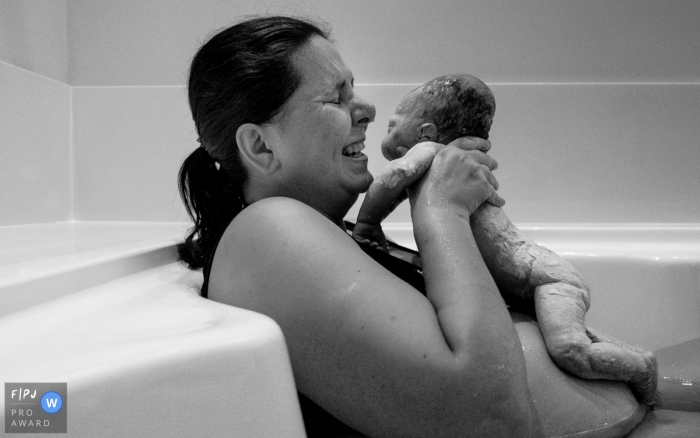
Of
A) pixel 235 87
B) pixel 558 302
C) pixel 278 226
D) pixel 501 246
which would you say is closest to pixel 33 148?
pixel 235 87

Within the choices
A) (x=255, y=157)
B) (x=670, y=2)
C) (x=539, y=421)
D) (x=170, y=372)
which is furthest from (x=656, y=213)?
(x=170, y=372)

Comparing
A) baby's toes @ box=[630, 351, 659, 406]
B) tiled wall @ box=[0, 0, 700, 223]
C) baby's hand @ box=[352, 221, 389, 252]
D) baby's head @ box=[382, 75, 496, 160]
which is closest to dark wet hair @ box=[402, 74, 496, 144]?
baby's head @ box=[382, 75, 496, 160]

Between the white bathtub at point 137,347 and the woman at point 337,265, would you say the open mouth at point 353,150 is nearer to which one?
the woman at point 337,265

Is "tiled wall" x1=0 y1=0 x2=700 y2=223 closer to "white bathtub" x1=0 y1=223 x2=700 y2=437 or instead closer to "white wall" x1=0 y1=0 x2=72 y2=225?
"white wall" x1=0 y1=0 x2=72 y2=225

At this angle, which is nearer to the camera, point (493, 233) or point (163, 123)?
point (493, 233)

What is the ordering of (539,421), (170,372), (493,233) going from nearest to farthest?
(170,372) → (539,421) → (493,233)

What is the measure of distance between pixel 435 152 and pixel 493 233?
0.17 m

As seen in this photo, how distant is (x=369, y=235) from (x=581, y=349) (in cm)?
39

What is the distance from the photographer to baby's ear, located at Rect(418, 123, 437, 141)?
1080mm

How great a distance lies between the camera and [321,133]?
93cm

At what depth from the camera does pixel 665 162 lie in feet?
6.16

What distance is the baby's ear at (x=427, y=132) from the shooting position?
1080 millimetres

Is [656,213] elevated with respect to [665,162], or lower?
lower

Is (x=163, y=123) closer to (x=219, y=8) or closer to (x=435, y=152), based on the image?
(x=219, y=8)
